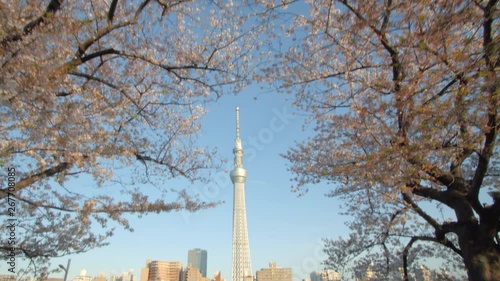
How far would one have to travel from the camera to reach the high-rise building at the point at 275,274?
88.0 meters

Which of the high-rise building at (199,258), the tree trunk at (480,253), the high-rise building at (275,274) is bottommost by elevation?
the tree trunk at (480,253)

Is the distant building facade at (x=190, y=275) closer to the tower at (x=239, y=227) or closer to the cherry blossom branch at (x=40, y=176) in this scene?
the tower at (x=239, y=227)

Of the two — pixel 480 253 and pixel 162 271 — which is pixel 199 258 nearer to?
pixel 162 271

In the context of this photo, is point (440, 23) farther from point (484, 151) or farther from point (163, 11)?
point (163, 11)

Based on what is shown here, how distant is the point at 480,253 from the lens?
502cm

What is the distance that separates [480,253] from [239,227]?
2375 inches

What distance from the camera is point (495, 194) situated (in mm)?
5602

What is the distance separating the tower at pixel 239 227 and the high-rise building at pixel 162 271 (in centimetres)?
2356

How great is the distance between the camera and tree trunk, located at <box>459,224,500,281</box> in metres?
4.83

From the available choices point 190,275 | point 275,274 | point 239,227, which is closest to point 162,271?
point 190,275

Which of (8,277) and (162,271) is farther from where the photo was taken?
(162,271)

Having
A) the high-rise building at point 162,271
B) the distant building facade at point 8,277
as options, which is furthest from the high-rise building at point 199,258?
the distant building facade at point 8,277

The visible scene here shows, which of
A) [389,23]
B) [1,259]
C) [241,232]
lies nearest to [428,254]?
[389,23]

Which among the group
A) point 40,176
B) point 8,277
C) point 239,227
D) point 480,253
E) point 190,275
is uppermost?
point 239,227
